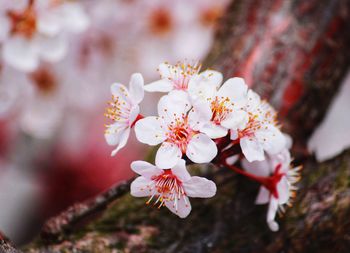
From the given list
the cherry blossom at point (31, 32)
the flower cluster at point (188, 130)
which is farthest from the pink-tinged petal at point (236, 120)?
the cherry blossom at point (31, 32)

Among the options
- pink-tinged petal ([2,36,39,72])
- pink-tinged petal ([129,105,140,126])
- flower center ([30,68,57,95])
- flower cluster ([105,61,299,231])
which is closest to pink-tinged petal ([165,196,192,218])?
flower cluster ([105,61,299,231])

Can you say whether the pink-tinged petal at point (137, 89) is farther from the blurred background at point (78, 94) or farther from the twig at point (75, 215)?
the blurred background at point (78, 94)

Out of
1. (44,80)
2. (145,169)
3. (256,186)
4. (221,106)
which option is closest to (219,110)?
(221,106)

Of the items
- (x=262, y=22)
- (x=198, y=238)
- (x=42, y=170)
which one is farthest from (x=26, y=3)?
(x=42, y=170)

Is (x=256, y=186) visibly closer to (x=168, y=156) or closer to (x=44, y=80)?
(x=168, y=156)

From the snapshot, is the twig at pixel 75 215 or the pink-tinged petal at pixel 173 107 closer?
the pink-tinged petal at pixel 173 107
